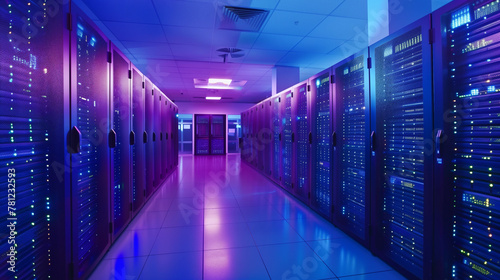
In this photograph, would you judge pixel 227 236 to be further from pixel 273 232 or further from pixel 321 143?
pixel 321 143

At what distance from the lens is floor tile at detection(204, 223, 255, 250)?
2.03m

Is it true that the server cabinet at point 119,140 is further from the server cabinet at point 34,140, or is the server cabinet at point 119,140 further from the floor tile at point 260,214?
the floor tile at point 260,214

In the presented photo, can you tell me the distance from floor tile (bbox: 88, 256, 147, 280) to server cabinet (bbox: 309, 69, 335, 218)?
74.9 inches

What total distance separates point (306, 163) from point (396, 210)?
1.57 m

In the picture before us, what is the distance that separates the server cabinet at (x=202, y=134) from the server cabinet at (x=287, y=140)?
7.93 m

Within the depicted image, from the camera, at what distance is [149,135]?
133 inches

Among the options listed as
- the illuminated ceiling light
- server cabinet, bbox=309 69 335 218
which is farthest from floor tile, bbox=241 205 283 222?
the illuminated ceiling light

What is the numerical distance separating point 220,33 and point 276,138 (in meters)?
2.18

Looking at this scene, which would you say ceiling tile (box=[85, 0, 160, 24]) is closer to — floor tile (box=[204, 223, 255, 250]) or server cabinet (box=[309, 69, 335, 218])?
server cabinet (box=[309, 69, 335, 218])

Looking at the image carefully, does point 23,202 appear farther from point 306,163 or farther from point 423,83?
point 306,163

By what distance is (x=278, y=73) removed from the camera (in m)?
5.32

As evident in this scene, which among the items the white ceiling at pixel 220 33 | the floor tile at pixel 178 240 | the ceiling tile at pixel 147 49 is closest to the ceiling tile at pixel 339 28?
the white ceiling at pixel 220 33

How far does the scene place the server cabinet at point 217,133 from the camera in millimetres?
11570

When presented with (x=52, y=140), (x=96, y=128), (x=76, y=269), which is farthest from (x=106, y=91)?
(x=76, y=269)
